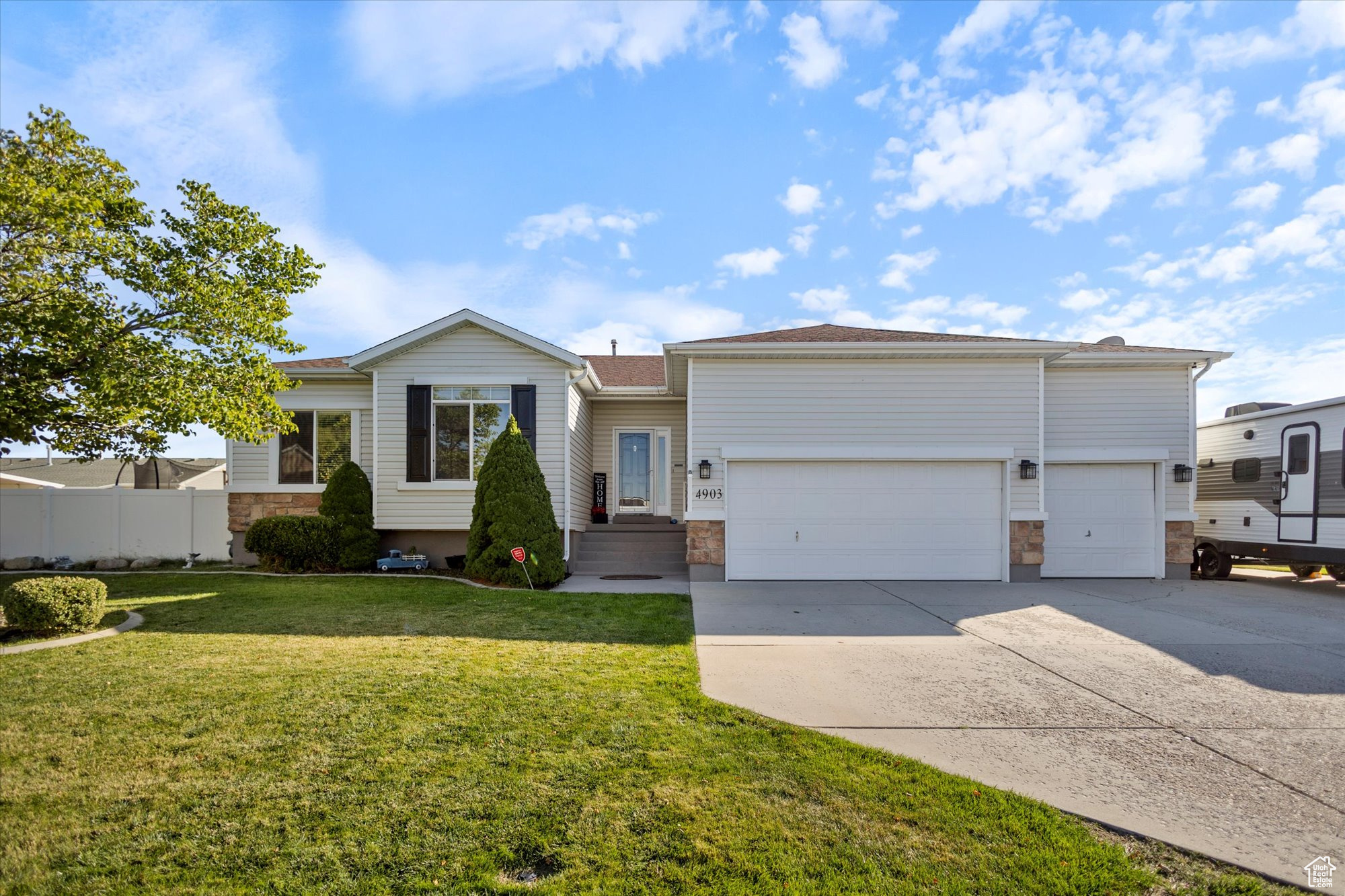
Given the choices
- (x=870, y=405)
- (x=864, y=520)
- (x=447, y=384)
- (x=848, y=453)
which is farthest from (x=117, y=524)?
(x=870, y=405)

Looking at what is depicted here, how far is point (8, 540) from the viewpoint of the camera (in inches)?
520

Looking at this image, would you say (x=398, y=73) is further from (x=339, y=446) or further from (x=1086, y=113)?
(x=1086, y=113)

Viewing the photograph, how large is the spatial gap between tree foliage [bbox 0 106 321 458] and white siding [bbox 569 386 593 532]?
4.59m

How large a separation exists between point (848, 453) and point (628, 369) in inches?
270

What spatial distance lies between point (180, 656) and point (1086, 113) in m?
12.4

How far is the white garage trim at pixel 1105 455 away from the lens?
11.5m

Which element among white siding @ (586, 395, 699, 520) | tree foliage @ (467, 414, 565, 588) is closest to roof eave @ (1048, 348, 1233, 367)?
white siding @ (586, 395, 699, 520)

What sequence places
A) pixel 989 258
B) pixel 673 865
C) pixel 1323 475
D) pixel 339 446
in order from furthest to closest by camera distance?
pixel 339 446 → pixel 989 258 → pixel 1323 475 → pixel 673 865

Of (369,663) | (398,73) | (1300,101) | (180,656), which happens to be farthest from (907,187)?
(180,656)

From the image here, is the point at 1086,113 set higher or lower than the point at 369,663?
higher

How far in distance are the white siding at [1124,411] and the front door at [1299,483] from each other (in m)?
1.36

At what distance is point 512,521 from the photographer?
1033 centimetres

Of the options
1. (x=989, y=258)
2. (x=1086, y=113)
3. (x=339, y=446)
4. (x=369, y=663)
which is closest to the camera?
(x=369, y=663)

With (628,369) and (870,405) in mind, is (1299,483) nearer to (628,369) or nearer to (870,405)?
(870,405)
